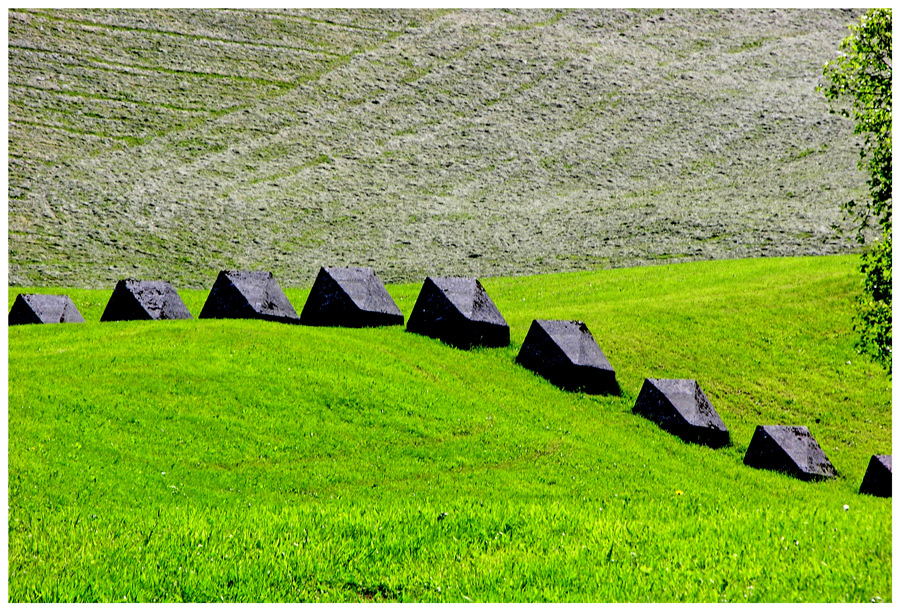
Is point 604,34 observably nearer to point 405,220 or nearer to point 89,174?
point 405,220

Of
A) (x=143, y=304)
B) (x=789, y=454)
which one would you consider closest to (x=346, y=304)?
(x=143, y=304)

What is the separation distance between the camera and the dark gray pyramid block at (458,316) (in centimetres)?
2284

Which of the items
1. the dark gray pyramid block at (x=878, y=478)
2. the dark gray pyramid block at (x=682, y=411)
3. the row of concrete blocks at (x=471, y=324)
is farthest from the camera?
the dark gray pyramid block at (x=682, y=411)

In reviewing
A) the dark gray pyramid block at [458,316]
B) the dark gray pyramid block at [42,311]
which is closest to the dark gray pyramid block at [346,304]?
the dark gray pyramid block at [458,316]

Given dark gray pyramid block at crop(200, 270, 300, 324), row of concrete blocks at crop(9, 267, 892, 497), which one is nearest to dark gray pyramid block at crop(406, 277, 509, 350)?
row of concrete blocks at crop(9, 267, 892, 497)

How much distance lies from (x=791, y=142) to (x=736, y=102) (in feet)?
37.1

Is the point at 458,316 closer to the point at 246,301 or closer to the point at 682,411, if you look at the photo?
the point at 682,411

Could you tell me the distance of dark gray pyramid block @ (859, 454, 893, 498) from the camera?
1648cm

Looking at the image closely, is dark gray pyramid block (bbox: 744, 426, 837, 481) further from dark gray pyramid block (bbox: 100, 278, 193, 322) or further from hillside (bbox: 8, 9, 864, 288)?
hillside (bbox: 8, 9, 864, 288)

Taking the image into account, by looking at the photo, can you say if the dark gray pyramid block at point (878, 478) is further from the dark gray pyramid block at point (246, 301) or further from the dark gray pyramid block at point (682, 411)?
the dark gray pyramid block at point (246, 301)

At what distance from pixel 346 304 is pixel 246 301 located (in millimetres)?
3412

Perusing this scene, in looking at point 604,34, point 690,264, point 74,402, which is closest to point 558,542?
point 74,402

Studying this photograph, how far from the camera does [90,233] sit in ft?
184

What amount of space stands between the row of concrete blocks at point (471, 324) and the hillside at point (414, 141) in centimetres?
2336
